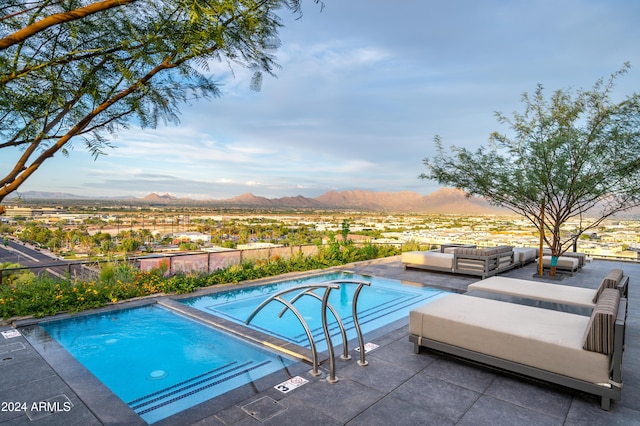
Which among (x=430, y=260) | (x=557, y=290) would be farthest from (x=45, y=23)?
(x=430, y=260)

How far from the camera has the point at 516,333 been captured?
3289 mm

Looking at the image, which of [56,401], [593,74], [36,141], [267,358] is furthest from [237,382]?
[593,74]

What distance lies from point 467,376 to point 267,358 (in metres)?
2.14

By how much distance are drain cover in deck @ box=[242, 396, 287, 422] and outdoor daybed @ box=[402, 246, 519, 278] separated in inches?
286

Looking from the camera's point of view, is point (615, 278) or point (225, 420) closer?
point (225, 420)

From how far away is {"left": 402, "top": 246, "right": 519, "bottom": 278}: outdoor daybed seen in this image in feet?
28.6

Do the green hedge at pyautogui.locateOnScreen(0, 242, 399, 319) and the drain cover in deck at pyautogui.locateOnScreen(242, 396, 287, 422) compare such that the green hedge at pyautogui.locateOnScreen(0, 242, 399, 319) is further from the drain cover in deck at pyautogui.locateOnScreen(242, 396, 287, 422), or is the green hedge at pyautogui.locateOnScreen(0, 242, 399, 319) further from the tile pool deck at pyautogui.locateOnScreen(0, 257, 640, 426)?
the drain cover in deck at pyautogui.locateOnScreen(242, 396, 287, 422)

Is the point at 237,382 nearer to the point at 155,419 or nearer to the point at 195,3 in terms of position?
the point at 155,419

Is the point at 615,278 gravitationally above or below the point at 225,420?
above

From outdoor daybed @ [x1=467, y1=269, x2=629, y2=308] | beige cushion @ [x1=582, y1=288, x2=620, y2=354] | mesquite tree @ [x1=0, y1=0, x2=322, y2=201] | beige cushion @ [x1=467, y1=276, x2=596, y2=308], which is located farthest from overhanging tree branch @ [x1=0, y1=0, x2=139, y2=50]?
beige cushion @ [x1=467, y1=276, x2=596, y2=308]

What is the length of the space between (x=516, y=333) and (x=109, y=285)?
6.46 meters

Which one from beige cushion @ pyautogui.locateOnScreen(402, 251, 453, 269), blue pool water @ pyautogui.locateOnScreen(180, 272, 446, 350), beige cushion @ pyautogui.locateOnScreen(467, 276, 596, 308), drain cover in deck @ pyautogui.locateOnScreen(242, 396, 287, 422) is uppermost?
beige cushion @ pyautogui.locateOnScreen(467, 276, 596, 308)

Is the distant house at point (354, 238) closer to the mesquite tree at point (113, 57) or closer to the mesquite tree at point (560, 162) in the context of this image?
the mesquite tree at point (560, 162)

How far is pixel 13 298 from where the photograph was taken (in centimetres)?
529
